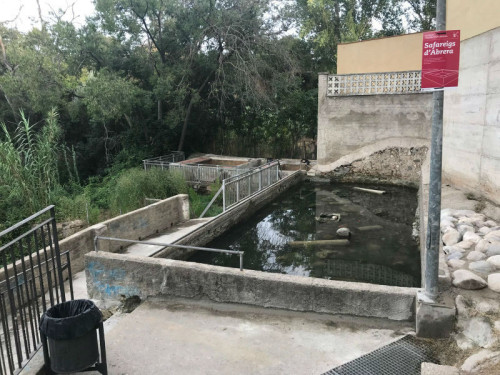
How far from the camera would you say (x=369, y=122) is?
16984 millimetres

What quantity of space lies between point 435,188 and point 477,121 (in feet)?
19.0

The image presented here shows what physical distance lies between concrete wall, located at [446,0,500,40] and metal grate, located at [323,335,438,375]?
22.1 feet

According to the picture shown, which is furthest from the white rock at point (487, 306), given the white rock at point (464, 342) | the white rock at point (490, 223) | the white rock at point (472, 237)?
the white rock at point (490, 223)

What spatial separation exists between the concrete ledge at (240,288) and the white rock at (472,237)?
192 centimetres

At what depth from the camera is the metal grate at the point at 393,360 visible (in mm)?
3703

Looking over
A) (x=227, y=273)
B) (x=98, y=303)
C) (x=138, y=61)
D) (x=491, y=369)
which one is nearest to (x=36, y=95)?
(x=138, y=61)

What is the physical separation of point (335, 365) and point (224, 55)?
57.0ft

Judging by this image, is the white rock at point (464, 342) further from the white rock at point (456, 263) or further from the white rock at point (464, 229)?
the white rock at point (464, 229)

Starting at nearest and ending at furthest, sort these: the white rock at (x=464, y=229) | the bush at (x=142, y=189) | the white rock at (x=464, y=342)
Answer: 1. the white rock at (x=464, y=342)
2. the white rock at (x=464, y=229)
3. the bush at (x=142, y=189)

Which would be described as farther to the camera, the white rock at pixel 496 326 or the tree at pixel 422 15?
the tree at pixel 422 15

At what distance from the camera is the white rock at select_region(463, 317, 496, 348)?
3756mm

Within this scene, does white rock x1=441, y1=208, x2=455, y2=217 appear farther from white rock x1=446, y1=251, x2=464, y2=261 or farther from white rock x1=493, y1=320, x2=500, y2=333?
white rock x1=493, y1=320, x2=500, y2=333

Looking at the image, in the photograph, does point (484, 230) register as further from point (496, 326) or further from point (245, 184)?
point (245, 184)

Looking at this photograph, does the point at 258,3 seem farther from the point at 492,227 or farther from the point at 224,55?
the point at 492,227
